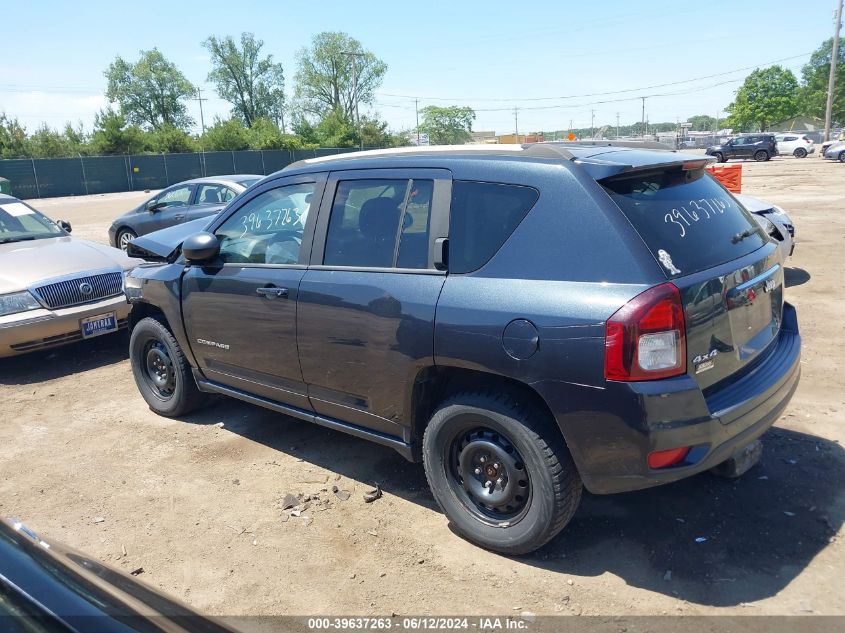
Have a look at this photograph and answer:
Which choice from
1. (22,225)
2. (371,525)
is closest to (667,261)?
(371,525)

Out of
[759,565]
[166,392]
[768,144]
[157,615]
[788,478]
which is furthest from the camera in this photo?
[768,144]

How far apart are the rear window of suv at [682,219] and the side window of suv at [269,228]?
77.9 inches

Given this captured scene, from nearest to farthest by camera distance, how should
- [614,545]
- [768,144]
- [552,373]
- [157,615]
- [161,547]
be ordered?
[157,615], [552,373], [614,545], [161,547], [768,144]

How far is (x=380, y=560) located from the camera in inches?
130

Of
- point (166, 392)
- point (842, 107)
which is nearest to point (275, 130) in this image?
point (166, 392)

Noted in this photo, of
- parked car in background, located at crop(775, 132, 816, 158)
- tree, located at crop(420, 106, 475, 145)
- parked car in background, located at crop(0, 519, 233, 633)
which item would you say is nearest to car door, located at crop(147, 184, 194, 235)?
parked car in background, located at crop(0, 519, 233, 633)

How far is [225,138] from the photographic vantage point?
2279 inches

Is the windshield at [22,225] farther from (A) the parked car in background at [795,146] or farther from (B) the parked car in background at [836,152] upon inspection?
(A) the parked car in background at [795,146]

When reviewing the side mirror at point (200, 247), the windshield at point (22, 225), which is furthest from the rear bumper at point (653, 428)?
the windshield at point (22, 225)

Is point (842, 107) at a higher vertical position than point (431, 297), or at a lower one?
higher

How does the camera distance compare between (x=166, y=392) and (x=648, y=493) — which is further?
(x=166, y=392)

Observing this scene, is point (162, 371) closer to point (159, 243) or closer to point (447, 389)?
point (159, 243)

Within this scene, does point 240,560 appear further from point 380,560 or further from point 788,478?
point 788,478

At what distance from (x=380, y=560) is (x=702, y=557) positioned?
158cm
